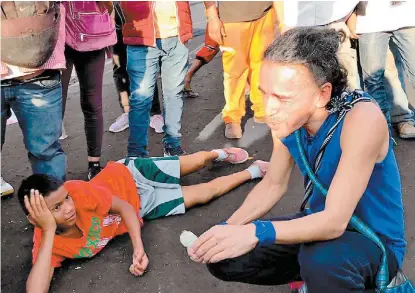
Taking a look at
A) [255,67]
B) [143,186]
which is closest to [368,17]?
[255,67]

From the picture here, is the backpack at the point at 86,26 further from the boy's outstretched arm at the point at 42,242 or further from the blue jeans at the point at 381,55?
the blue jeans at the point at 381,55

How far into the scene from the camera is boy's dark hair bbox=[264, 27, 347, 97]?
1758mm

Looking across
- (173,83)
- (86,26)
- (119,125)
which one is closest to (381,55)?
(173,83)

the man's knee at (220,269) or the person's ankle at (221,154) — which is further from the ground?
the man's knee at (220,269)

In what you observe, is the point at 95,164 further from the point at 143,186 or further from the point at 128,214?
the point at 128,214

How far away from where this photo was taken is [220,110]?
4715 mm

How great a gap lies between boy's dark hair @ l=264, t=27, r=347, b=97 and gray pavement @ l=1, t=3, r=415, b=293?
41.7 inches

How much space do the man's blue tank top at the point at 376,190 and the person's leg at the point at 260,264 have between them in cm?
24

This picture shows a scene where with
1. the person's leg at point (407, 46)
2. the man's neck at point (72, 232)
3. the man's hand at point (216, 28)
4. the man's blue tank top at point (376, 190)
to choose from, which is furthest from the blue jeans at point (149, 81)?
the man's blue tank top at point (376, 190)

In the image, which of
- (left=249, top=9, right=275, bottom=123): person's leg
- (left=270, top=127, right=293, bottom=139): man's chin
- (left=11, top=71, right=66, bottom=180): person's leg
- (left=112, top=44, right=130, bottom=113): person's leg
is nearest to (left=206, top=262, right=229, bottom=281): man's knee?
(left=270, top=127, right=293, bottom=139): man's chin

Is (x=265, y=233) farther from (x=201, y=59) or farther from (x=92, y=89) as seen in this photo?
(x=201, y=59)

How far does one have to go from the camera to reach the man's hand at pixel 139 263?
2.62m

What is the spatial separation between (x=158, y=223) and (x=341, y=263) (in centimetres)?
145

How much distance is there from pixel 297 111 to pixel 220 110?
2900 millimetres
